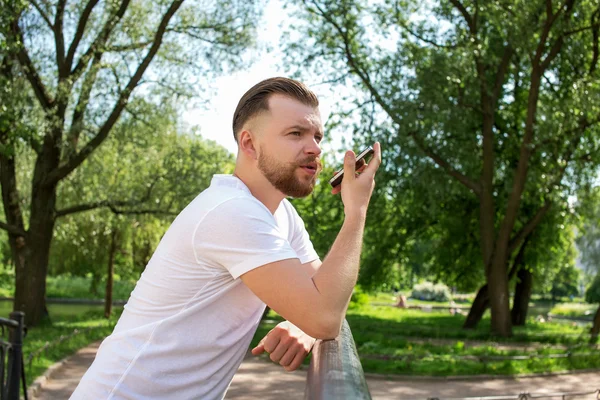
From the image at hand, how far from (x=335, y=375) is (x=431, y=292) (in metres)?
75.7

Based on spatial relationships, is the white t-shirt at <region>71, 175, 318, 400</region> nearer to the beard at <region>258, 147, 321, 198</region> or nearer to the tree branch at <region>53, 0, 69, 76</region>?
the beard at <region>258, 147, 321, 198</region>

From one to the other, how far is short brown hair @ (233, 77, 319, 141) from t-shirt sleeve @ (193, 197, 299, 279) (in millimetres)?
396

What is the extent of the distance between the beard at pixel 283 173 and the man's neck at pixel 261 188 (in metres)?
0.02

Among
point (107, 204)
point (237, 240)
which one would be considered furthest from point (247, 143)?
point (107, 204)

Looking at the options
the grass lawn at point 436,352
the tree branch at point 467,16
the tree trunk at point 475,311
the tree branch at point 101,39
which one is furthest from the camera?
the tree trunk at point 475,311

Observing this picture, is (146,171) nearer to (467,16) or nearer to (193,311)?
(467,16)

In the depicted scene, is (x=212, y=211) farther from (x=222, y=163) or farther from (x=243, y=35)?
(x=222, y=163)

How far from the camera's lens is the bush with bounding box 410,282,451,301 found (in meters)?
74.9

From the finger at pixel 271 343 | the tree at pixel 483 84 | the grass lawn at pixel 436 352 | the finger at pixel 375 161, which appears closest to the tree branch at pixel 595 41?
the tree at pixel 483 84

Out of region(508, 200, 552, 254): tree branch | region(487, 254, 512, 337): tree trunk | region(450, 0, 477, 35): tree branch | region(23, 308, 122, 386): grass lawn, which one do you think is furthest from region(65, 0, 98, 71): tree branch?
region(508, 200, 552, 254): tree branch

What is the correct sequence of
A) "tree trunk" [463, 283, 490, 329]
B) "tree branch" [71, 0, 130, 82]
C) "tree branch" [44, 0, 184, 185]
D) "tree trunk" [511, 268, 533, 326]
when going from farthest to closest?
1. "tree trunk" [511, 268, 533, 326]
2. "tree trunk" [463, 283, 490, 329]
3. "tree branch" [44, 0, 184, 185]
4. "tree branch" [71, 0, 130, 82]

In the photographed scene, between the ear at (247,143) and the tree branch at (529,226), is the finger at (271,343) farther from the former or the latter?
the tree branch at (529,226)

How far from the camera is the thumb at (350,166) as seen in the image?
2430mm

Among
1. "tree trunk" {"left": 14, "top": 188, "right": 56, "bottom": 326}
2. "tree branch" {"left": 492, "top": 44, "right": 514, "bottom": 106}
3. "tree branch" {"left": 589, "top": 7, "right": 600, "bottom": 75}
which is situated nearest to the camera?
"tree branch" {"left": 589, "top": 7, "right": 600, "bottom": 75}
